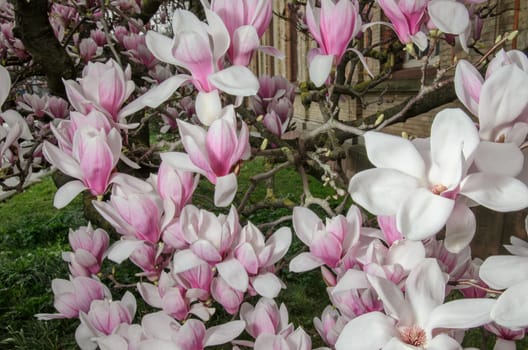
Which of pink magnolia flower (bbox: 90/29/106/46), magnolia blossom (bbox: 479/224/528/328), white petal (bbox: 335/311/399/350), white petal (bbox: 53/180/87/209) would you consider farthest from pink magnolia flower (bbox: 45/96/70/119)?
magnolia blossom (bbox: 479/224/528/328)

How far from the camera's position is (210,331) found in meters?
0.93

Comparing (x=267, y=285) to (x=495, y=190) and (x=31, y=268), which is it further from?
(x=31, y=268)

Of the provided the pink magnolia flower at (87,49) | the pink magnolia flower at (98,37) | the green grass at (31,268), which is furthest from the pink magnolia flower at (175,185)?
the pink magnolia flower at (98,37)

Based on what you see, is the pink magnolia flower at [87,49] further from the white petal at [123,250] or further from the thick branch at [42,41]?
the white petal at [123,250]

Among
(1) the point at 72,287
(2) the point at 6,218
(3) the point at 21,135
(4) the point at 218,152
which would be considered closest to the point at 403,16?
(4) the point at 218,152

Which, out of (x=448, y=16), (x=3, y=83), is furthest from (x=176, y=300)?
(x=448, y=16)

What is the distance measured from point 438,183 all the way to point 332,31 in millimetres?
418

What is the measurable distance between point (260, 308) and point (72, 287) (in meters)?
0.51

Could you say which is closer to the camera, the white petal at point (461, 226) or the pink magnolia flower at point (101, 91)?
the white petal at point (461, 226)

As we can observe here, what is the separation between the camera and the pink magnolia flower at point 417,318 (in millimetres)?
642

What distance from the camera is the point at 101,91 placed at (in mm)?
919

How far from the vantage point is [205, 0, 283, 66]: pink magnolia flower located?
79 cm

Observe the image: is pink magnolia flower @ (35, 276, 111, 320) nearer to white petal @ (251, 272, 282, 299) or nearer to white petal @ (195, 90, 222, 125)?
white petal @ (251, 272, 282, 299)

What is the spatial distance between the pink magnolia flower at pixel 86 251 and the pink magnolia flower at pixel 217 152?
1.80ft
